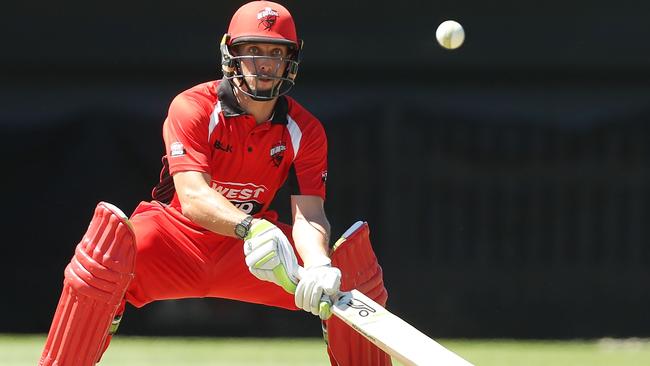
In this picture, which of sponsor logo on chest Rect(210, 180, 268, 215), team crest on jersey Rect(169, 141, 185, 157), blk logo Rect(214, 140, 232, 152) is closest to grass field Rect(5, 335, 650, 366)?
sponsor logo on chest Rect(210, 180, 268, 215)

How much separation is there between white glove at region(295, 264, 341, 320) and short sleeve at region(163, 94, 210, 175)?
2.06ft

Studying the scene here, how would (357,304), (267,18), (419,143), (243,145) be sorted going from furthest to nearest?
(419,143) < (243,145) < (267,18) < (357,304)

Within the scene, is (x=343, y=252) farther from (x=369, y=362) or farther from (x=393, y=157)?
(x=393, y=157)

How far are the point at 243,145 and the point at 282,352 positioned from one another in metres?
2.72

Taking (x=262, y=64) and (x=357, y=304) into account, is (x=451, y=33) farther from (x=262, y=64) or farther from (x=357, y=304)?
(x=357, y=304)

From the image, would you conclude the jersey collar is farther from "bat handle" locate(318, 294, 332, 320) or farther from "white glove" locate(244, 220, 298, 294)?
"bat handle" locate(318, 294, 332, 320)

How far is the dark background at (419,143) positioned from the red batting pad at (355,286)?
333 centimetres

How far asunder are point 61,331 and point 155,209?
685 millimetres

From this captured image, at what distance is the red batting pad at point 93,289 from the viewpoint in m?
4.27

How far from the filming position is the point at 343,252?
4570 millimetres

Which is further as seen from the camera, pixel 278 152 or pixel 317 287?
pixel 278 152

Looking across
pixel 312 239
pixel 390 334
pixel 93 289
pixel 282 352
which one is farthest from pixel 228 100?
pixel 282 352

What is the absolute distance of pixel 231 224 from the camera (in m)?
4.32

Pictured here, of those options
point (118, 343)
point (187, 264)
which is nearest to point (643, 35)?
point (118, 343)
